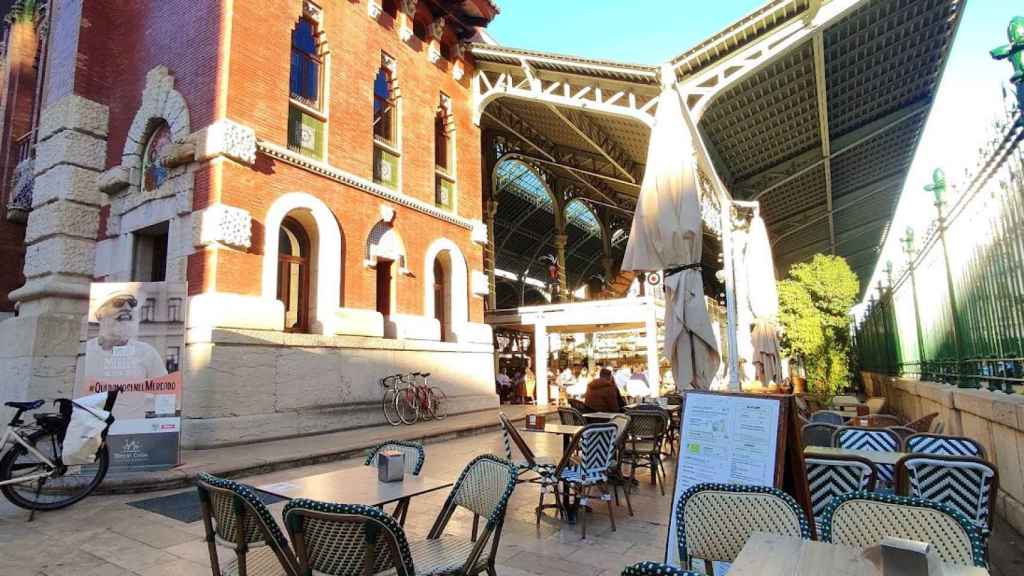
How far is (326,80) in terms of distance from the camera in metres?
11.2

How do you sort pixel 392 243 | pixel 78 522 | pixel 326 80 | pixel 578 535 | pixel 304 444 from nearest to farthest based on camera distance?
pixel 578 535 → pixel 78 522 → pixel 304 444 → pixel 326 80 → pixel 392 243

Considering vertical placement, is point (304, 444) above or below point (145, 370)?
below

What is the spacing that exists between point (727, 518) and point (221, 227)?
340 inches

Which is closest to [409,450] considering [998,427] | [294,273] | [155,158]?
[998,427]

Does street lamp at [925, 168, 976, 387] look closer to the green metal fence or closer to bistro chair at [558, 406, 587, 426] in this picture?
the green metal fence

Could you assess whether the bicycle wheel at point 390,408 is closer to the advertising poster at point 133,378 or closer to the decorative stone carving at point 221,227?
the decorative stone carving at point 221,227

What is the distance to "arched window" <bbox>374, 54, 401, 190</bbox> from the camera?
1253 centimetres

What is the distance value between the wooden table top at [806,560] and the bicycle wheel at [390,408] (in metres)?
9.58

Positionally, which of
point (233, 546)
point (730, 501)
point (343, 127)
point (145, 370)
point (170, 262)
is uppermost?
point (343, 127)

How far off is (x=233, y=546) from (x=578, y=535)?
276 centimetres

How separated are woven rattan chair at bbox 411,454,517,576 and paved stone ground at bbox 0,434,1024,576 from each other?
84cm

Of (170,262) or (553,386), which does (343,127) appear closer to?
(170,262)

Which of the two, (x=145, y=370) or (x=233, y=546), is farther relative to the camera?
(x=145, y=370)

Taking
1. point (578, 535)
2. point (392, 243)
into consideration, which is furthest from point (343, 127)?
point (578, 535)
